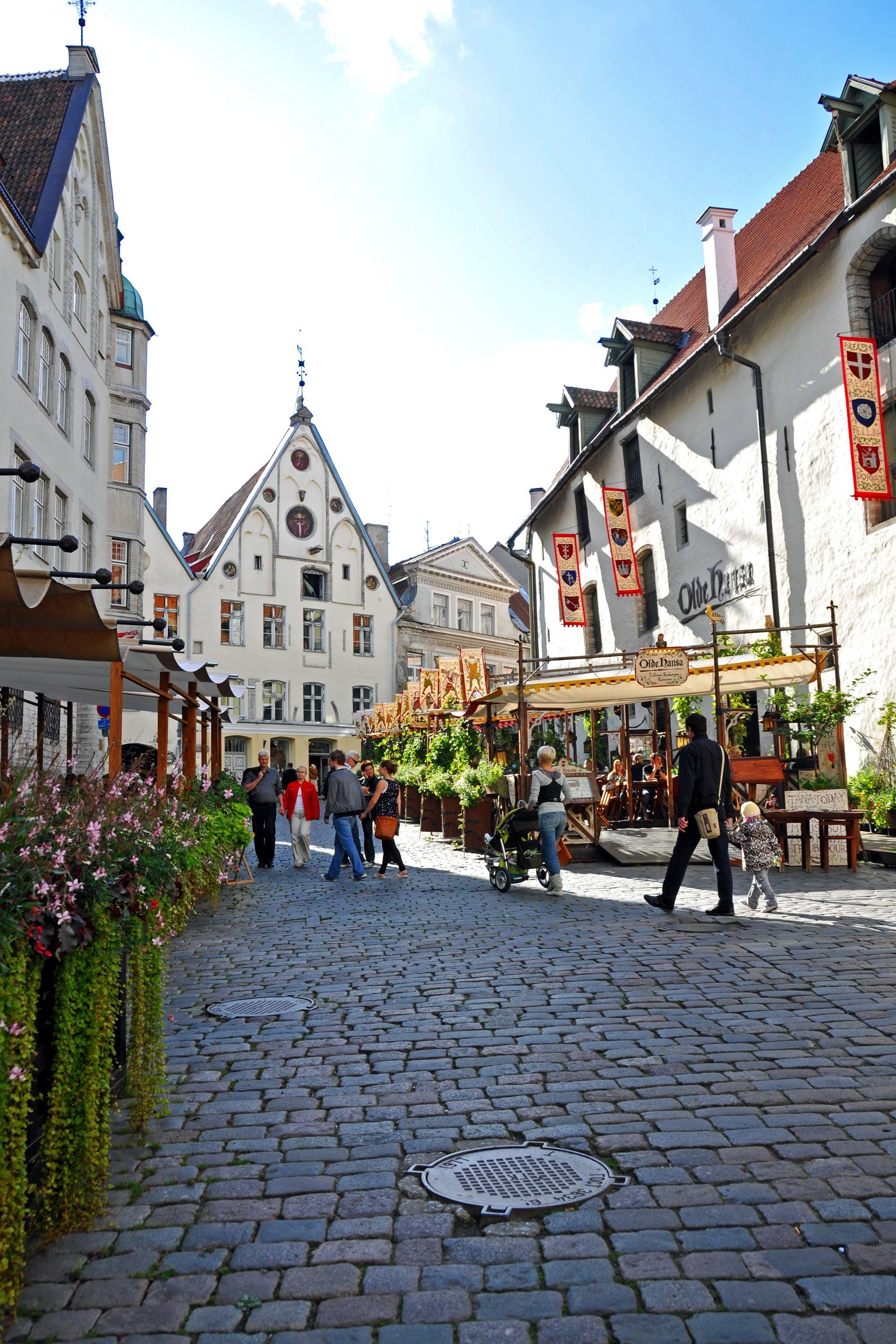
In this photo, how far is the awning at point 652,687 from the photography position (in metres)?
16.4

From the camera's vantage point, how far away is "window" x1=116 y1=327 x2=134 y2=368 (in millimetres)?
31344

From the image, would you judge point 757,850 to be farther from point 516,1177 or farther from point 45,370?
point 45,370

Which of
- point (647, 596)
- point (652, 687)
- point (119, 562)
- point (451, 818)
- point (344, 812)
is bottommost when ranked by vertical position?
point (451, 818)

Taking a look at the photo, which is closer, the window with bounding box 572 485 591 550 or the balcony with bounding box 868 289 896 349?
the balcony with bounding box 868 289 896 349

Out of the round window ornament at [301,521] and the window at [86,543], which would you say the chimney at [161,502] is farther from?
the window at [86,543]

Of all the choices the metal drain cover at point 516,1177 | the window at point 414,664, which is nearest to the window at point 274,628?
the window at point 414,664

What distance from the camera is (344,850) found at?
14.4m

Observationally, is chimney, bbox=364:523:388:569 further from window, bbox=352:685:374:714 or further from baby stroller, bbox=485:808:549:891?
baby stroller, bbox=485:808:549:891

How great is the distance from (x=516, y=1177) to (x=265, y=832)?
13.3m

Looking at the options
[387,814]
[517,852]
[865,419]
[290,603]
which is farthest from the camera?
[290,603]

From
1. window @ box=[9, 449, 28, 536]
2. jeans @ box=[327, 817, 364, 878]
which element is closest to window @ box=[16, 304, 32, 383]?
window @ box=[9, 449, 28, 536]

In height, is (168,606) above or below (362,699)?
above

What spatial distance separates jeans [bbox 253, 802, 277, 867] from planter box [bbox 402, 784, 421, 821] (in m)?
9.60

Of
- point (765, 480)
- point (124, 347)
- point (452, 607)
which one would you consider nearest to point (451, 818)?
point (765, 480)
